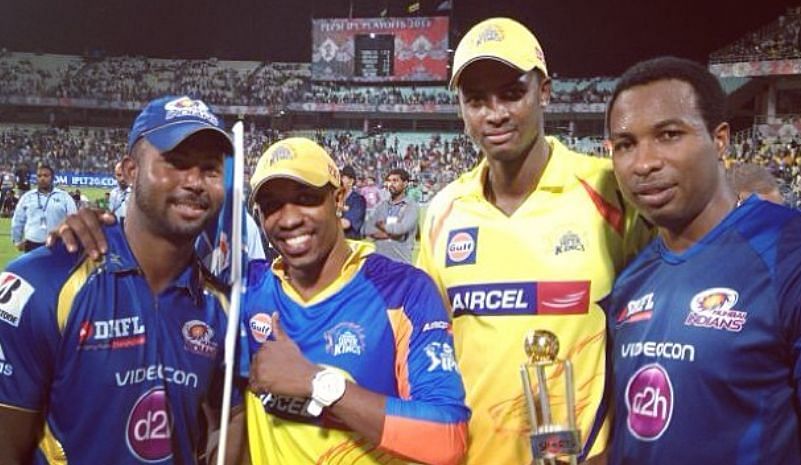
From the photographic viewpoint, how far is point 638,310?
7.93 feet

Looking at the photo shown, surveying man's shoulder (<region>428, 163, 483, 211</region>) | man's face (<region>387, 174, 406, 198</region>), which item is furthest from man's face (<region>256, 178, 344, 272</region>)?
man's face (<region>387, 174, 406, 198</region>)

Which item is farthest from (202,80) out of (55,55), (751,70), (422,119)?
(751,70)

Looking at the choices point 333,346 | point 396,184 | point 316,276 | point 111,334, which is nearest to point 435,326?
point 333,346

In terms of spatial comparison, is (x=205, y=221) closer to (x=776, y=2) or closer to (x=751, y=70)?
(x=751, y=70)

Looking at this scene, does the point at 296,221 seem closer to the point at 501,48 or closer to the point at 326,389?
the point at 326,389

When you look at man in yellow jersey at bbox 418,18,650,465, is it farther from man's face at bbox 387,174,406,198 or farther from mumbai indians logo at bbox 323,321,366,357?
→ man's face at bbox 387,174,406,198

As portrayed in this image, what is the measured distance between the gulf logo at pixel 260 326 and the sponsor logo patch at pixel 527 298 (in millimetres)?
763

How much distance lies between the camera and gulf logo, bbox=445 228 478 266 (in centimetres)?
300

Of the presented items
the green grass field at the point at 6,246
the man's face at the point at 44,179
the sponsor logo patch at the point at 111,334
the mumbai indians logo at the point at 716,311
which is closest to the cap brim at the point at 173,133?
the sponsor logo patch at the point at 111,334

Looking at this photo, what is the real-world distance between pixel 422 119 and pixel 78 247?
51685 mm

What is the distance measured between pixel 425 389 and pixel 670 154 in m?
1.05

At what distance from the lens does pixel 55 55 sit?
2293 inches

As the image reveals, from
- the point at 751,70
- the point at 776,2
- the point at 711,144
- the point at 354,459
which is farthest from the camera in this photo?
the point at 776,2

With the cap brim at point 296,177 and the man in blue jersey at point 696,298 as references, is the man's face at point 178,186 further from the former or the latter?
the man in blue jersey at point 696,298
